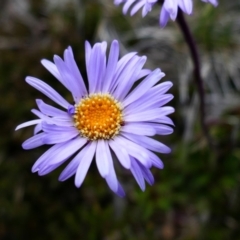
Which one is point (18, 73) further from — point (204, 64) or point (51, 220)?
point (204, 64)

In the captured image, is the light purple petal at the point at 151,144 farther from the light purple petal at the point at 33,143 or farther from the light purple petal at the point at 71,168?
the light purple petal at the point at 33,143

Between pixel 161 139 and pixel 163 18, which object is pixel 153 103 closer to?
pixel 163 18

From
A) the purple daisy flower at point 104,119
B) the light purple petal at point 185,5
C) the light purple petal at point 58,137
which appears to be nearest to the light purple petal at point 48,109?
the purple daisy flower at point 104,119

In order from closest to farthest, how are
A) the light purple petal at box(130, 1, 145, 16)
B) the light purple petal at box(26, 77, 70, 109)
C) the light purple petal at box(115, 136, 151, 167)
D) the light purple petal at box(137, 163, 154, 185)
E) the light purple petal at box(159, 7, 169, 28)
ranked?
the light purple petal at box(115, 136, 151, 167) → the light purple petal at box(137, 163, 154, 185) → the light purple petal at box(26, 77, 70, 109) → the light purple petal at box(159, 7, 169, 28) → the light purple petal at box(130, 1, 145, 16)

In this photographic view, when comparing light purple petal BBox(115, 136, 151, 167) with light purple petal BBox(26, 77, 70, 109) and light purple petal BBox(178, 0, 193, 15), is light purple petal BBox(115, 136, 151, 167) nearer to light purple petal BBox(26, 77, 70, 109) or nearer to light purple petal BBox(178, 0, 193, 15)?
light purple petal BBox(26, 77, 70, 109)

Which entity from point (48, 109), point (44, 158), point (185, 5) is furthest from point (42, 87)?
point (185, 5)

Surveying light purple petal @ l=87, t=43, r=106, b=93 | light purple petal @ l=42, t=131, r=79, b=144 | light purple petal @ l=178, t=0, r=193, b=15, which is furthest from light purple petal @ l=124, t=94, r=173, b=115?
light purple petal @ l=178, t=0, r=193, b=15
